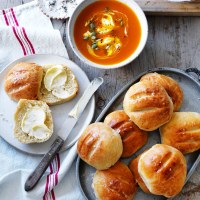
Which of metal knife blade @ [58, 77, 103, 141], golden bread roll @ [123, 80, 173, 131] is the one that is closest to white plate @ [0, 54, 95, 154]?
metal knife blade @ [58, 77, 103, 141]

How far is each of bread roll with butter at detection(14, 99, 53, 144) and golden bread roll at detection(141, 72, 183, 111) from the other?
0.61m

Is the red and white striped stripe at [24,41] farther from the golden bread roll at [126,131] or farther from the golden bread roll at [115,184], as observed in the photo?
the golden bread roll at [126,131]

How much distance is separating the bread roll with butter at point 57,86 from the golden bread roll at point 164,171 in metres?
0.60

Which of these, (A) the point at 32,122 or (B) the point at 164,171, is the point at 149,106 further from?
(A) the point at 32,122

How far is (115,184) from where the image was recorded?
2471 mm

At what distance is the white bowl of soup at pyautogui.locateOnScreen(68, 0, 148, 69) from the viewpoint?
8.68 ft

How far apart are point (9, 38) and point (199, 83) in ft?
3.92

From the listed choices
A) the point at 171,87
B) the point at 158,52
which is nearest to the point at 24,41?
the point at 158,52

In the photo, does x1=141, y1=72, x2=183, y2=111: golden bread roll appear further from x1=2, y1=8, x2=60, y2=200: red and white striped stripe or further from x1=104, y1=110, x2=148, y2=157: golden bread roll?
x1=2, y1=8, x2=60, y2=200: red and white striped stripe

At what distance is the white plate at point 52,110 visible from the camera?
104 inches

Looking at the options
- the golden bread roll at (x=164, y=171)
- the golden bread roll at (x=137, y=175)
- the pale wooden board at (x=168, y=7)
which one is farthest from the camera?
the pale wooden board at (x=168, y=7)

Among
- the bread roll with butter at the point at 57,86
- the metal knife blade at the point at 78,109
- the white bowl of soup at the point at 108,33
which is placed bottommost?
the metal knife blade at the point at 78,109

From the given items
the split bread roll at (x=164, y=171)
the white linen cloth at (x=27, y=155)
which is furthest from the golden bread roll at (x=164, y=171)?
the white linen cloth at (x=27, y=155)

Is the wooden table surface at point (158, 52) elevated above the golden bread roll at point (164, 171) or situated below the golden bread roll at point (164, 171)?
above
